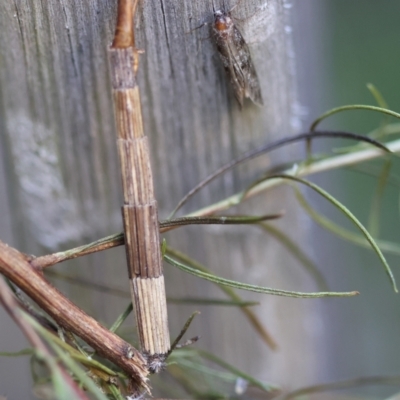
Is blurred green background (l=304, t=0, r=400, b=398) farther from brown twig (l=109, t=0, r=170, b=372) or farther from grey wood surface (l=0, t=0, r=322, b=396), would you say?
brown twig (l=109, t=0, r=170, b=372)

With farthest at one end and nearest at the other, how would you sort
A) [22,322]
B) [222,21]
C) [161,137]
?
1. [161,137]
2. [222,21]
3. [22,322]

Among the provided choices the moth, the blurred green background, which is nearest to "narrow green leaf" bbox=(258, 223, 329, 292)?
the moth

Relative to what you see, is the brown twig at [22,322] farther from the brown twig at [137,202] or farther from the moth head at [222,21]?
the moth head at [222,21]

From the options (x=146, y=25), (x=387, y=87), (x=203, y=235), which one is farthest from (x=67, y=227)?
(x=387, y=87)

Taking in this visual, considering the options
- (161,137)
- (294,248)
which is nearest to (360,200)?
(294,248)

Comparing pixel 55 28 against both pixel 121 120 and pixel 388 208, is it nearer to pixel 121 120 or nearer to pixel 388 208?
pixel 121 120

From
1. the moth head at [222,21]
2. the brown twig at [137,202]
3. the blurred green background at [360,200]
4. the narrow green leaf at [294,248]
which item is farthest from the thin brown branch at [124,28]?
the blurred green background at [360,200]

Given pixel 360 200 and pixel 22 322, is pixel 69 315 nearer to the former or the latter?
pixel 22 322
